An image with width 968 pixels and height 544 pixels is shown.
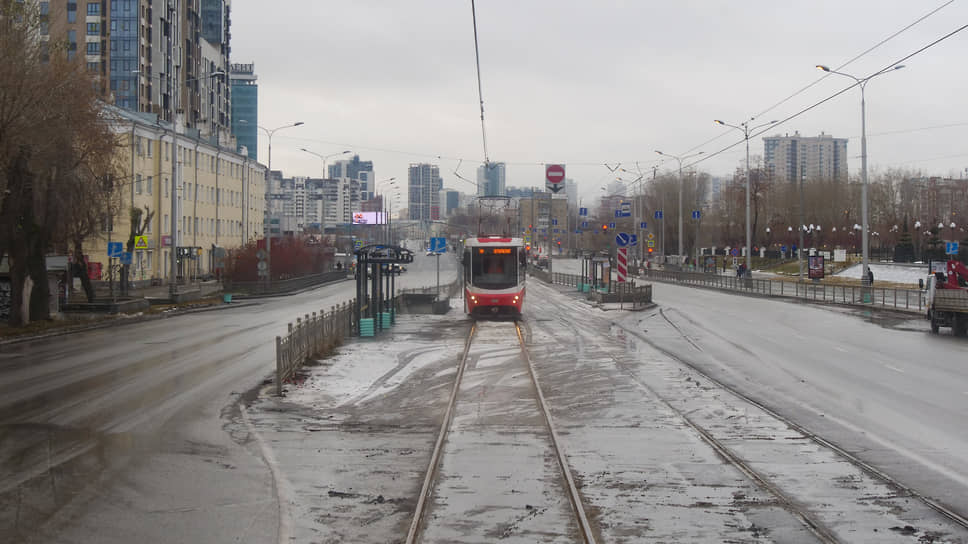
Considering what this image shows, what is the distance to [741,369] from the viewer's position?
68.1 feet

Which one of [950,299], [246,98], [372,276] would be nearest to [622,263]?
[372,276]

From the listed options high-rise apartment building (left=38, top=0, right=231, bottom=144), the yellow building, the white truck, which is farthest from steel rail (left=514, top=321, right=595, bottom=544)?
high-rise apartment building (left=38, top=0, right=231, bottom=144)

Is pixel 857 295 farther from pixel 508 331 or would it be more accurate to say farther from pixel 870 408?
pixel 870 408

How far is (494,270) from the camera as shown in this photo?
120ft

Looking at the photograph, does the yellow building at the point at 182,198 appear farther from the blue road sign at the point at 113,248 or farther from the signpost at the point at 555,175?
the signpost at the point at 555,175

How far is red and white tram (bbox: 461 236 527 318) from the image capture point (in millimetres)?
36312

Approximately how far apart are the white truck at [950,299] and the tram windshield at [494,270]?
15.4 m

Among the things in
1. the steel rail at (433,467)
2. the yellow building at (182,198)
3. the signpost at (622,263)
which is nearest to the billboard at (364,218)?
the yellow building at (182,198)

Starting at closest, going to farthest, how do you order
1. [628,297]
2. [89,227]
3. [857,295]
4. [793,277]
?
[89,227] < [628,297] < [857,295] < [793,277]

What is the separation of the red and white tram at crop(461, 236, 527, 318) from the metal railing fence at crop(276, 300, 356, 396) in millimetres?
7275

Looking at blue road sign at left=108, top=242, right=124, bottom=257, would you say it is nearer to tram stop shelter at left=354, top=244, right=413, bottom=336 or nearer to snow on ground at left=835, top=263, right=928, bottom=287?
tram stop shelter at left=354, top=244, right=413, bottom=336

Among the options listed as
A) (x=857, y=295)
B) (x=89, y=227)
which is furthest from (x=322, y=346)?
(x=857, y=295)

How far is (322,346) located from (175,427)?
10703mm

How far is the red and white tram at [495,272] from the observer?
1430 inches
